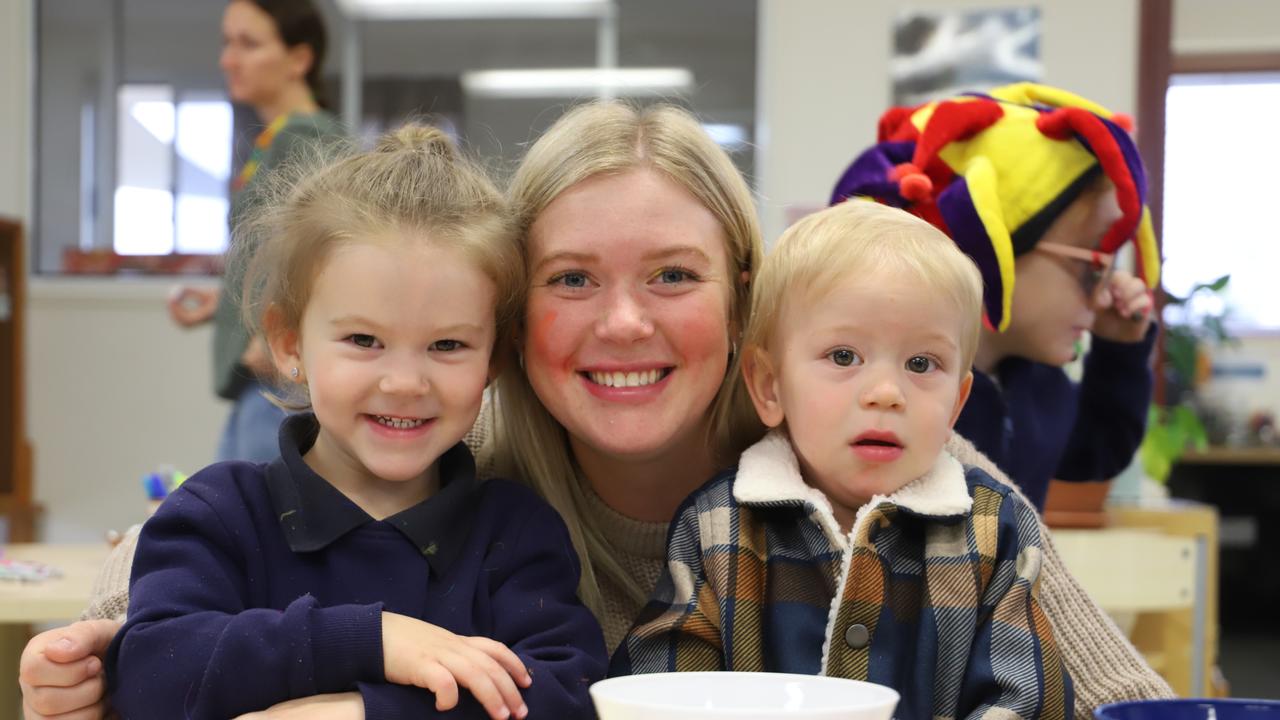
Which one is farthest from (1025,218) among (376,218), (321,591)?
(321,591)

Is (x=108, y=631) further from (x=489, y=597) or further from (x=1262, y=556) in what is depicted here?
(x=1262, y=556)

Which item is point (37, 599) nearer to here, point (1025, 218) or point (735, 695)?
point (735, 695)

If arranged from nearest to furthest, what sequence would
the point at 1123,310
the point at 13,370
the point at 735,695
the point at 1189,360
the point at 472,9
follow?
the point at 735,695 < the point at 1123,310 < the point at 13,370 < the point at 1189,360 < the point at 472,9

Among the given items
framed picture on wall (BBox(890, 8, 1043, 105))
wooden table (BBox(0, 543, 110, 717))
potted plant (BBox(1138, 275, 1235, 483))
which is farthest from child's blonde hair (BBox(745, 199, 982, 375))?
framed picture on wall (BBox(890, 8, 1043, 105))

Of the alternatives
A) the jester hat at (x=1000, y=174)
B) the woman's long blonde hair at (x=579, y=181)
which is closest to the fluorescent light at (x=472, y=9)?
the jester hat at (x=1000, y=174)

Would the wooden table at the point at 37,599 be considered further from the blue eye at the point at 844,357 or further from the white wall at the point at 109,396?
the white wall at the point at 109,396

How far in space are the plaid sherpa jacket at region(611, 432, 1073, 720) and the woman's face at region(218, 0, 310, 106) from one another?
2.08 m

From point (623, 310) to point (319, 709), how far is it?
504 mm

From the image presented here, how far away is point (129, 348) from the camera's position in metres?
5.66

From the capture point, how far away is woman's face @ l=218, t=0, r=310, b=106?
288 centimetres

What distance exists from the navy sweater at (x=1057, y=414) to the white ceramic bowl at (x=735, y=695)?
3.36 feet

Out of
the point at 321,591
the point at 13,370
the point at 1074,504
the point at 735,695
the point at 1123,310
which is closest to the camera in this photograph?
the point at 735,695

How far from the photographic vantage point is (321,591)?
42.9 inches

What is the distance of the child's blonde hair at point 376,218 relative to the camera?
1.16 meters
